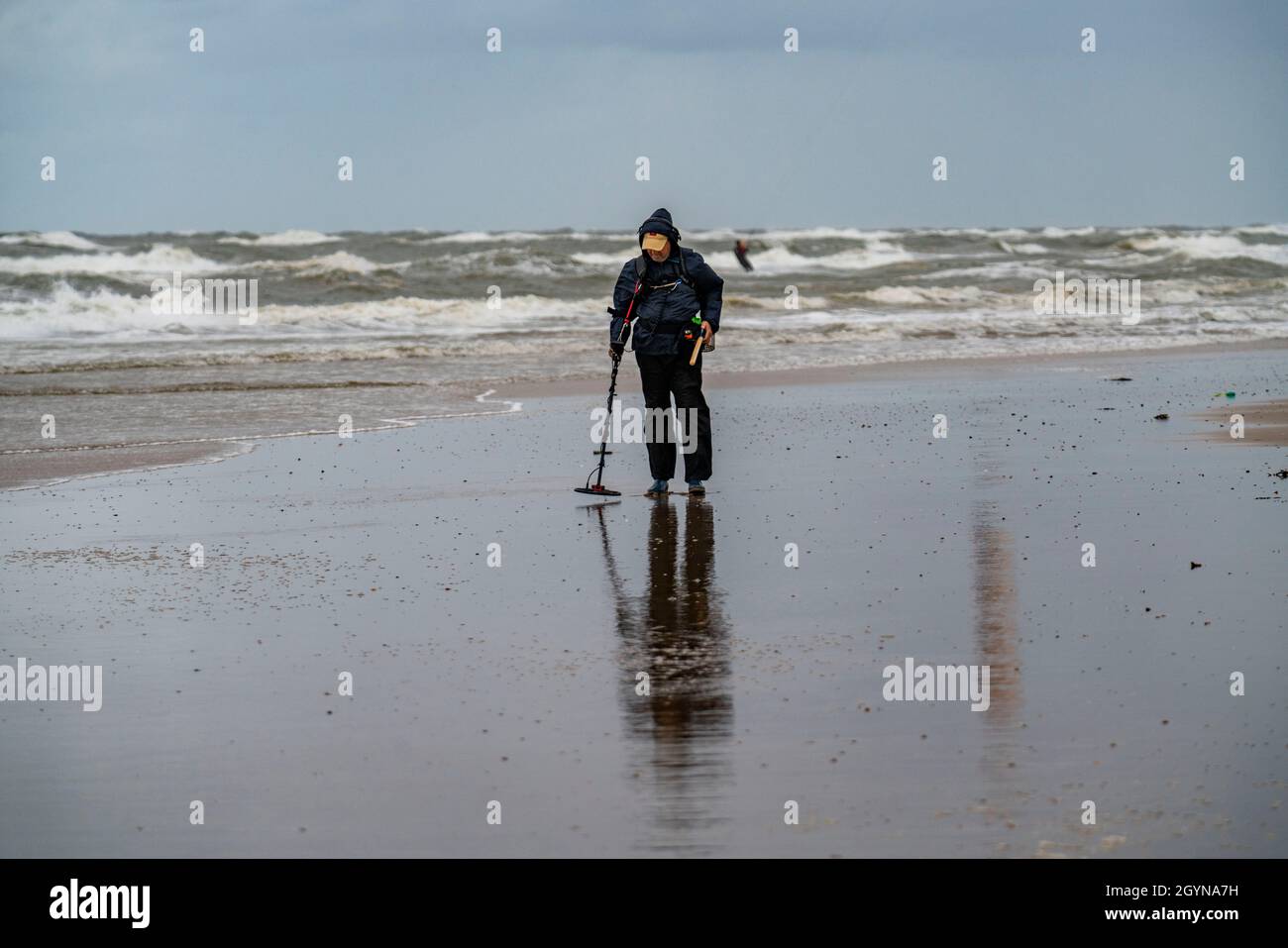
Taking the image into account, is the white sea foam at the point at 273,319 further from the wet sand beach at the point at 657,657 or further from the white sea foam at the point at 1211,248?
the white sea foam at the point at 1211,248

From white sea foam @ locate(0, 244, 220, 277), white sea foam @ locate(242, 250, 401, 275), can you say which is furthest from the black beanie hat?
white sea foam @ locate(0, 244, 220, 277)

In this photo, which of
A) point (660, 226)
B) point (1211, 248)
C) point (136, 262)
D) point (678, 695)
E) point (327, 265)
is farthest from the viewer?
point (1211, 248)

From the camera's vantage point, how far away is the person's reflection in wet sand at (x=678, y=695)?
470 cm

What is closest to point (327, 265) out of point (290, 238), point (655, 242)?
point (290, 238)

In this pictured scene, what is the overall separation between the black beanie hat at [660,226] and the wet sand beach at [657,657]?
176 cm

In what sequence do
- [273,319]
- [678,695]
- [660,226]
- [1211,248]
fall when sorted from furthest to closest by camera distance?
1. [1211,248]
2. [273,319]
3. [660,226]
4. [678,695]

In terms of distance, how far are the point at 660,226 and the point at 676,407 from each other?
1.29 metres

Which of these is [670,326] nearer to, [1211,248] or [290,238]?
[1211,248]

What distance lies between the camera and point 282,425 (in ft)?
55.3

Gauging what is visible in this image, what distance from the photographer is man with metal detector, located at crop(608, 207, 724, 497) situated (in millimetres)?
11172

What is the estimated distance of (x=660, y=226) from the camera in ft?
35.8

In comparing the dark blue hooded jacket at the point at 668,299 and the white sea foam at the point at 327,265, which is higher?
the white sea foam at the point at 327,265

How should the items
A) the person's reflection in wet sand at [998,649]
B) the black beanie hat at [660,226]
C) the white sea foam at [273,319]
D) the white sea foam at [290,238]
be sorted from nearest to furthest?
the person's reflection in wet sand at [998,649]
the black beanie hat at [660,226]
the white sea foam at [273,319]
the white sea foam at [290,238]

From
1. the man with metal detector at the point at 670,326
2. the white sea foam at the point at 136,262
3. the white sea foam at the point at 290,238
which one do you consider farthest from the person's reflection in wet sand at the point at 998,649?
the white sea foam at the point at 290,238
